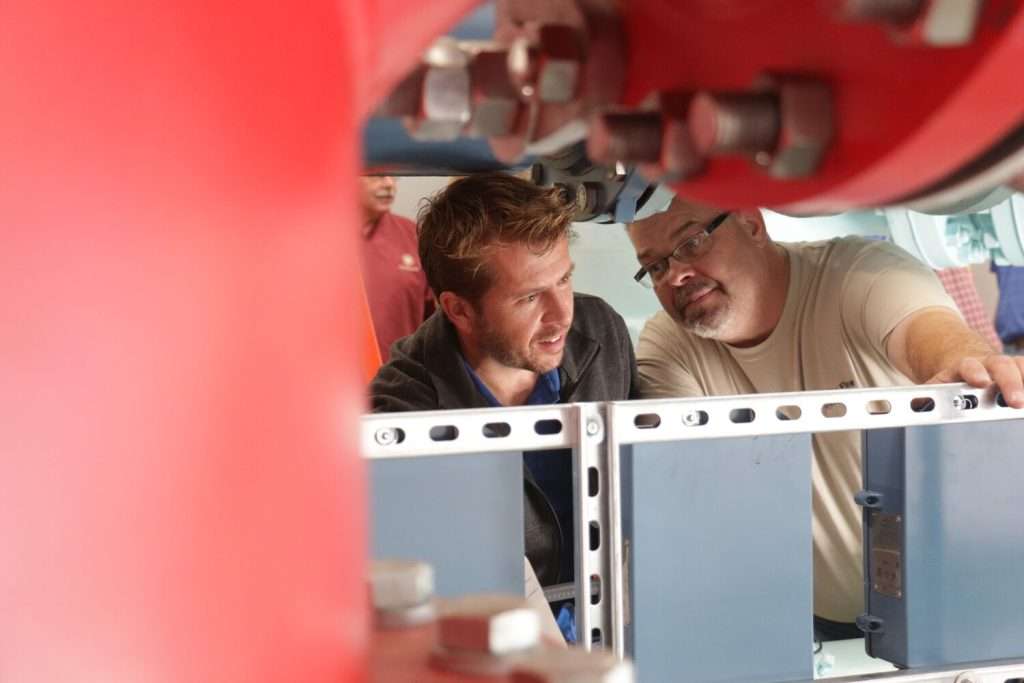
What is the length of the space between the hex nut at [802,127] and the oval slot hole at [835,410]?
1079mm

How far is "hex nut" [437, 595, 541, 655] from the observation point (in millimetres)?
273

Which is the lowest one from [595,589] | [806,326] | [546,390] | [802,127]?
[595,589]

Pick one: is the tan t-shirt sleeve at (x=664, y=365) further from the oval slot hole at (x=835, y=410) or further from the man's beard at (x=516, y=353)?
the oval slot hole at (x=835, y=410)

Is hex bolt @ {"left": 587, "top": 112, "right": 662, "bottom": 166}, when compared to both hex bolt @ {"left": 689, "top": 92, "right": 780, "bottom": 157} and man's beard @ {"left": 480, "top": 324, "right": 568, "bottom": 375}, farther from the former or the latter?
man's beard @ {"left": 480, "top": 324, "right": 568, "bottom": 375}

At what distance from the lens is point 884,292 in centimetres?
200

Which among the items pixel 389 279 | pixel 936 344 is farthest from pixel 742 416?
pixel 389 279

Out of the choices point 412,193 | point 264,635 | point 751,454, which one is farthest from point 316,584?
point 412,193

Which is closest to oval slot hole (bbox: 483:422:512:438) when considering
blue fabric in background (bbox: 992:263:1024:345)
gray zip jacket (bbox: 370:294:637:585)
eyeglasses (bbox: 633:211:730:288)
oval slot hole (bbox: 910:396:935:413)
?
oval slot hole (bbox: 910:396:935:413)

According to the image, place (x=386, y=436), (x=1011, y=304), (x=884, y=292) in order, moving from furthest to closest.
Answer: (x=1011, y=304)
(x=884, y=292)
(x=386, y=436)

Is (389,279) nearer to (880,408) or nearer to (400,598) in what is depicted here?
(880,408)

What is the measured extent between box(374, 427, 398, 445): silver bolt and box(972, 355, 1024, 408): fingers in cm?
67

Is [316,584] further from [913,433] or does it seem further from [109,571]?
[913,433]

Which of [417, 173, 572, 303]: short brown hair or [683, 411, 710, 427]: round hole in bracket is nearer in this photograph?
[683, 411, 710, 427]: round hole in bracket

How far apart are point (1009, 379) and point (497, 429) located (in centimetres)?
58
